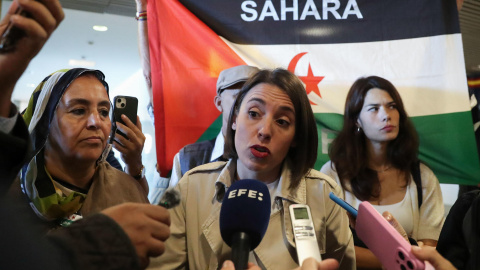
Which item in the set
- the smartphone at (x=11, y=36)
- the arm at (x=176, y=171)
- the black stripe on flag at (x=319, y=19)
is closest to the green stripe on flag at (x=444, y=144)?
the black stripe on flag at (x=319, y=19)

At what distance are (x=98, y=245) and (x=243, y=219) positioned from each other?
12.8 inches

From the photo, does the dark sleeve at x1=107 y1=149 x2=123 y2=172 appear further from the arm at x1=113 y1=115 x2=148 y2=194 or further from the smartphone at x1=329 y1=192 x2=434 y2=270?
the smartphone at x1=329 y1=192 x2=434 y2=270

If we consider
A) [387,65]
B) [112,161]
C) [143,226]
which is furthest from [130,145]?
[387,65]

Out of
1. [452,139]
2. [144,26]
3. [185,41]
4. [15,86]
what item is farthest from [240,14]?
[15,86]

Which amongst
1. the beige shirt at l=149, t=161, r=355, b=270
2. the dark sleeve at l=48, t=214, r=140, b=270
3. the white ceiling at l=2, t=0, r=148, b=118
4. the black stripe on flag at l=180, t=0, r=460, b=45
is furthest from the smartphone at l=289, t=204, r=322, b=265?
the white ceiling at l=2, t=0, r=148, b=118

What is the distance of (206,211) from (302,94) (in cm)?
48

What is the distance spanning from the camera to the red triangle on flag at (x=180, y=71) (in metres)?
2.38

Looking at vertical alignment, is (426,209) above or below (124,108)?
below

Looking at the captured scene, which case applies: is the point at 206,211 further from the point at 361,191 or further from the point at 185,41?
the point at 185,41

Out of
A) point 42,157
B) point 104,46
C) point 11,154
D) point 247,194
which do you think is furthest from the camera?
point 104,46

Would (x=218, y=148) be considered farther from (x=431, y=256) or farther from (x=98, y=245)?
(x=98, y=245)

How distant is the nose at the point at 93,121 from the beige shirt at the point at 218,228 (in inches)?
15.2

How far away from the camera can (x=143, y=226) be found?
0.74 m

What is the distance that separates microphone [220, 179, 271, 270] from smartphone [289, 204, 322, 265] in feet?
0.36
